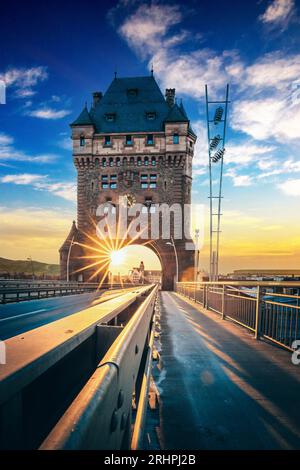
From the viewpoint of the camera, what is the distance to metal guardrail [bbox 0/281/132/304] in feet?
47.4

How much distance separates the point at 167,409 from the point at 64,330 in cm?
180

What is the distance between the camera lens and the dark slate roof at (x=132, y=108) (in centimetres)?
3922

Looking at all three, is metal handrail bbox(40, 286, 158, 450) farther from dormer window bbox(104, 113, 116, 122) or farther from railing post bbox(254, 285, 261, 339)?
dormer window bbox(104, 113, 116, 122)

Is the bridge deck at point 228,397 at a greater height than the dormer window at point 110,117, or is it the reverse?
the dormer window at point 110,117

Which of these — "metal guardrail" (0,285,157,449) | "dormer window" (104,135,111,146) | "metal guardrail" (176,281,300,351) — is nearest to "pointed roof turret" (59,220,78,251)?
"dormer window" (104,135,111,146)

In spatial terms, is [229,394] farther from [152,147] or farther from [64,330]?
[152,147]

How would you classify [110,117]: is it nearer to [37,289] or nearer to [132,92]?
[132,92]

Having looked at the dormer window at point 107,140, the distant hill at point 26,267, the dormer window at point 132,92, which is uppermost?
the dormer window at point 132,92

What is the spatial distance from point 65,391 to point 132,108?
46.6 meters

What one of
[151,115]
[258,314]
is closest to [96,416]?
[258,314]

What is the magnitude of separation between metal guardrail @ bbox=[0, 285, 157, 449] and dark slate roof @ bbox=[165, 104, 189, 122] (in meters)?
40.1

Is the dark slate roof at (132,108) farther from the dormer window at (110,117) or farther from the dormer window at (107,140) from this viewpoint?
the dormer window at (107,140)

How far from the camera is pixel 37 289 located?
1631 cm

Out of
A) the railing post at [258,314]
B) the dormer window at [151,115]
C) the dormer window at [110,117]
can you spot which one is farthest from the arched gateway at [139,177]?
the railing post at [258,314]
